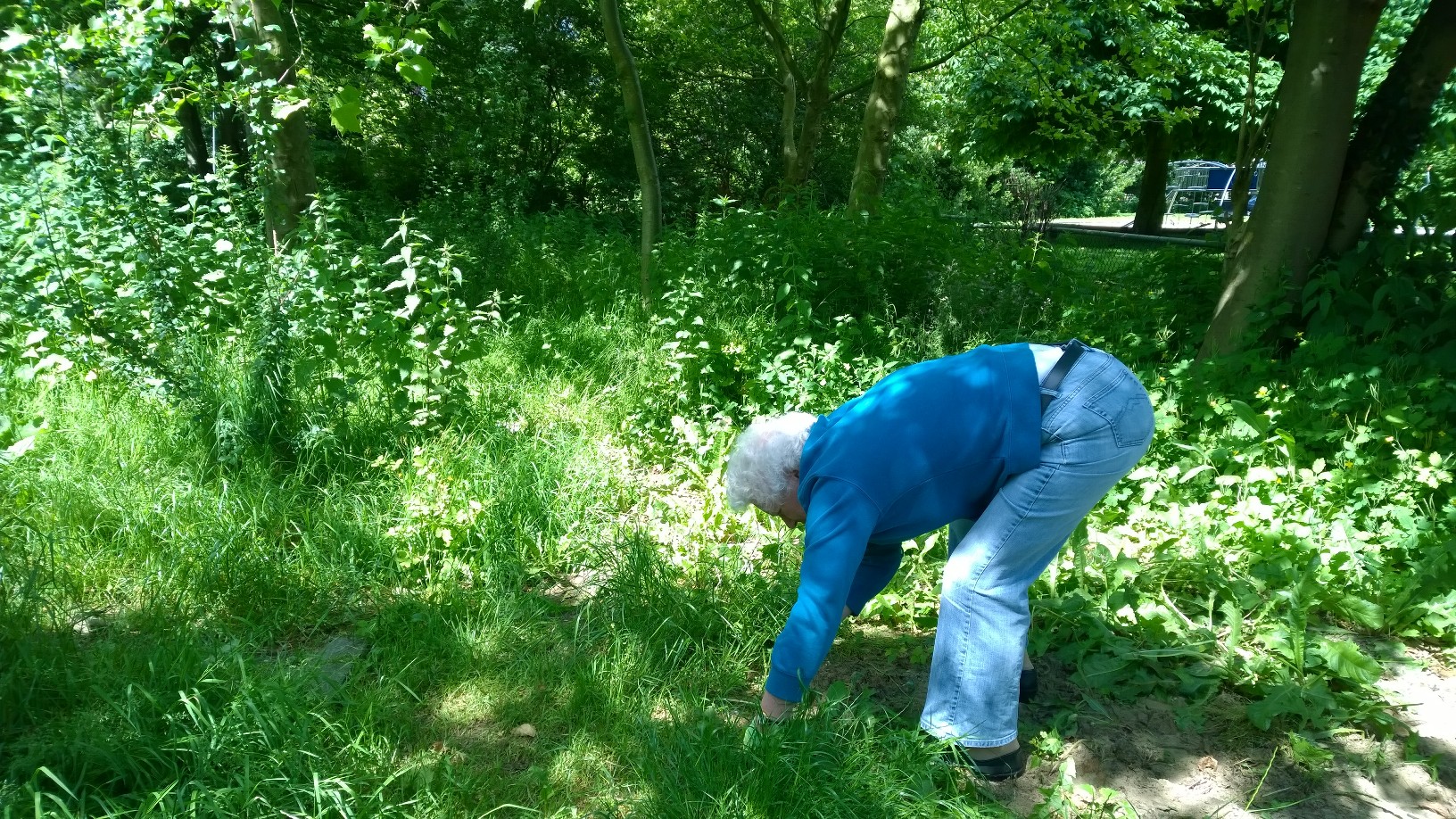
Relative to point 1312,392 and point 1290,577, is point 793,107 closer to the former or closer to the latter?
point 1312,392

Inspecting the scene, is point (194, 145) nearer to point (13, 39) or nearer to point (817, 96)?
point (817, 96)

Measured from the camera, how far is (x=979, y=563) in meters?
2.43

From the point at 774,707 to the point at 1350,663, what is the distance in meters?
1.99

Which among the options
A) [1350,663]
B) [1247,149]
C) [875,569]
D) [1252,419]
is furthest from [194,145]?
[1350,663]

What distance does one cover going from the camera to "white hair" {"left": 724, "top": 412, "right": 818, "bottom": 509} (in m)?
2.44

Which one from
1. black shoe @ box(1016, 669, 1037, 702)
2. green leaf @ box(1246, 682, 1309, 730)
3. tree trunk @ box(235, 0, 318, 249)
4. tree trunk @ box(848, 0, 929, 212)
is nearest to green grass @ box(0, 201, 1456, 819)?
green leaf @ box(1246, 682, 1309, 730)

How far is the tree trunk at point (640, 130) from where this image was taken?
7.23 metres

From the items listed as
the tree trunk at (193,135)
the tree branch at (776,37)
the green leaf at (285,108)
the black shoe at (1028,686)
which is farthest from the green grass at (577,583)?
the tree branch at (776,37)

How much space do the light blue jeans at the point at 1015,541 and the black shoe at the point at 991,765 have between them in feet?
0.17

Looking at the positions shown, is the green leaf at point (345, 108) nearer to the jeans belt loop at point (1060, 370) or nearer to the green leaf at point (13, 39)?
the green leaf at point (13, 39)

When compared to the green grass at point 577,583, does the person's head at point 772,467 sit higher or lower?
higher

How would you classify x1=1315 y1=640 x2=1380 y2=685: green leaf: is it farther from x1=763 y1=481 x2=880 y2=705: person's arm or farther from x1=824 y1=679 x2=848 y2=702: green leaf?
x1=763 y1=481 x2=880 y2=705: person's arm

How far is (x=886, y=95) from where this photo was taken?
9.02 m

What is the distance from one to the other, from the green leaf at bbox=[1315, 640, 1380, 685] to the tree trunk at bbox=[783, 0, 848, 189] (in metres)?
12.7
